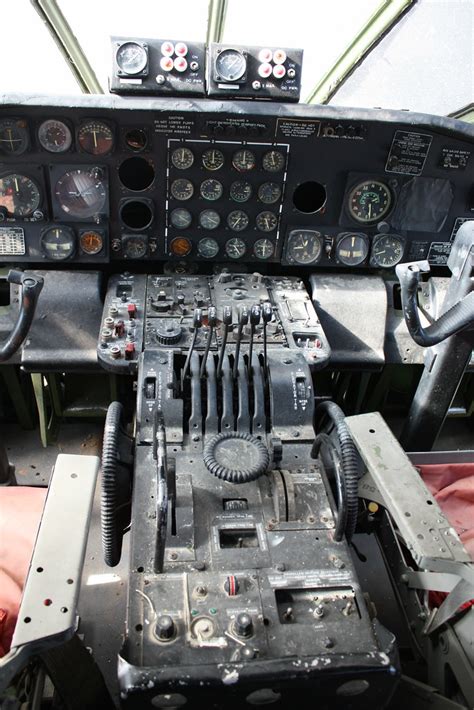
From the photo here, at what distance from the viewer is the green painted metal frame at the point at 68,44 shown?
410cm

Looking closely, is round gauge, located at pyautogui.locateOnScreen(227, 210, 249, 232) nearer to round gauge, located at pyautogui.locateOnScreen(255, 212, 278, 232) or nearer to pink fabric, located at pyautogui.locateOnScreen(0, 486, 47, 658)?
round gauge, located at pyautogui.locateOnScreen(255, 212, 278, 232)

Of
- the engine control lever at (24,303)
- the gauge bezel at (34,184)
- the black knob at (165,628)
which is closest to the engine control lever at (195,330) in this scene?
the engine control lever at (24,303)

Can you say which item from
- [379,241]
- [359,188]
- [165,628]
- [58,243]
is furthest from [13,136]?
[165,628]

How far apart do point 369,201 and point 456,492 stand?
2.11 meters

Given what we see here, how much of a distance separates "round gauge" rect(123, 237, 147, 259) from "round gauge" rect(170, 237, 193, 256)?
181 millimetres

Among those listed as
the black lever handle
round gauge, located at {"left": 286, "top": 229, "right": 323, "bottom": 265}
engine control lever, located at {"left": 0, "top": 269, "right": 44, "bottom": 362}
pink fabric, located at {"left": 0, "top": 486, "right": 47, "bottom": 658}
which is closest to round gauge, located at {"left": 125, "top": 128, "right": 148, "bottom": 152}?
round gauge, located at {"left": 286, "top": 229, "right": 323, "bottom": 265}

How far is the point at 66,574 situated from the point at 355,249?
9.61ft

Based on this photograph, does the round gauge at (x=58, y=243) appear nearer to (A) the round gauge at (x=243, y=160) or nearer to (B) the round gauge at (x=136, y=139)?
(B) the round gauge at (x=136, y=139)

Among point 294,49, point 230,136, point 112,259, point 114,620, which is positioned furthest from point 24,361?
point 294,49

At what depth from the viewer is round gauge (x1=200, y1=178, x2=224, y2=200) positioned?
379cm

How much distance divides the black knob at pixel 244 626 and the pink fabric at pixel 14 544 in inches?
26.8

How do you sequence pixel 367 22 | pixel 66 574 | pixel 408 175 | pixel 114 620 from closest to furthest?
1. pixel 66 574
2. pixel 114 620
3. pixel 408 175
4. pixel 367 22

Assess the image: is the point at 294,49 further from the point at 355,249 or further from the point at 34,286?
A: the point at 34,286

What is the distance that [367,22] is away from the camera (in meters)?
4.46
